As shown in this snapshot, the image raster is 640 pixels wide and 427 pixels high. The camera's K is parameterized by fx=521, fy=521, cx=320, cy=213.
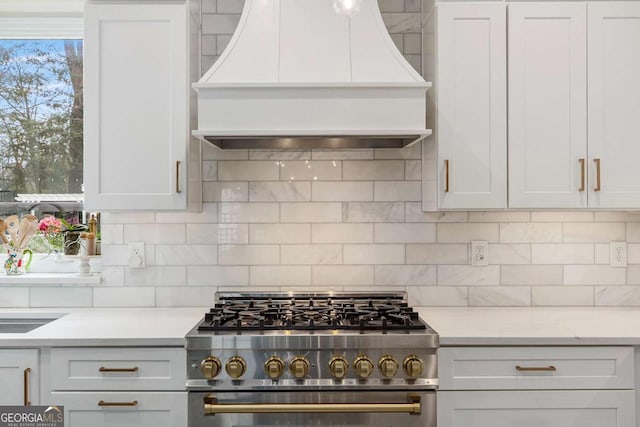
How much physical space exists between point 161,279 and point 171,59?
1.06 m

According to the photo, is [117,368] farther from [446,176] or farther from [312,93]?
[446,176]

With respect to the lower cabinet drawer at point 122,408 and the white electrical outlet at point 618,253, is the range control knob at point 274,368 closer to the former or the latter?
the lower cabinet drawer at point 122,408

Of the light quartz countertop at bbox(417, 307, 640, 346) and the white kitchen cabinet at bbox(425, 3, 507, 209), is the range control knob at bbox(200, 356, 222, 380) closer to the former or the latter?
the light quartz countertop at bbox(417, 307, 640, 346)

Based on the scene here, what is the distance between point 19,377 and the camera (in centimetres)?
196

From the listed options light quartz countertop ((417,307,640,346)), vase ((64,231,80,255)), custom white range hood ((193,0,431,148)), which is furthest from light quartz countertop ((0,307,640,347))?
custom white range hood ((193,0,431,148))

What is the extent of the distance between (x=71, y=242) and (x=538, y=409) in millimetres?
2320

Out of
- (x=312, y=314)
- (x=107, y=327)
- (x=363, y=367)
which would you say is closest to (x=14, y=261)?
(x=107, y=327)

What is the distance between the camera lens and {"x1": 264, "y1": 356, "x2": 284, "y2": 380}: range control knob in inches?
74.7

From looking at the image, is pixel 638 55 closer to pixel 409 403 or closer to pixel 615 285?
pixel 615 285

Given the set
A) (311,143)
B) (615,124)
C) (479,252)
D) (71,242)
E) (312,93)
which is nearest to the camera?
(312,93)

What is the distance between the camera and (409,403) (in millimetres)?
1917

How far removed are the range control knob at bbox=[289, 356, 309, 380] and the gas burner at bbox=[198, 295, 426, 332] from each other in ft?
0.44

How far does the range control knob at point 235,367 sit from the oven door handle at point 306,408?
0.11 meters

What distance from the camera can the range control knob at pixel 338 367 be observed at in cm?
190
